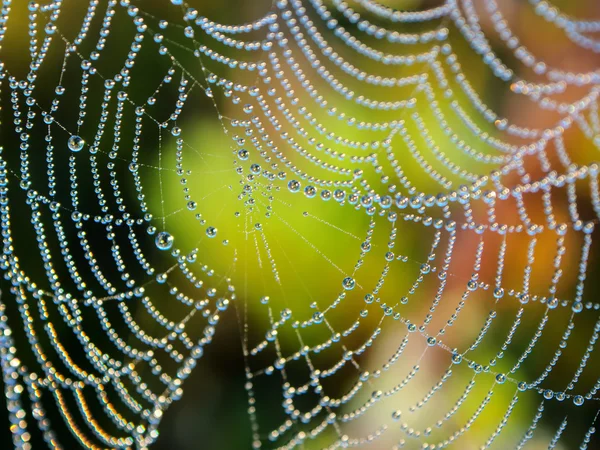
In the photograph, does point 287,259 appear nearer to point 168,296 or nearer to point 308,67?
point 168,296

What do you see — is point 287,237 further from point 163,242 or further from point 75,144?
point 75,144

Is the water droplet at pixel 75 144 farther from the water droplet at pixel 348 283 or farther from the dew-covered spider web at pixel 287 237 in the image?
the water droplet at pixel 348 283

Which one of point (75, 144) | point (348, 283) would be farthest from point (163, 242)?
point (348, 283)

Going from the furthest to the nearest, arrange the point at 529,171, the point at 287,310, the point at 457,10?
1. the point at 287,310
2. the point at 529,171
3. the point at 457,10

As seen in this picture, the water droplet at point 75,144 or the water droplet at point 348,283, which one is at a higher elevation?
the water droplet at point 75,144

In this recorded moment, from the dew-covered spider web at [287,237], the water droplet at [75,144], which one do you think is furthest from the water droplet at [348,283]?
the water droplet at [75,144]

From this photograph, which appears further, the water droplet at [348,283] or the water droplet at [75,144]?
the water droplet at [348,283]

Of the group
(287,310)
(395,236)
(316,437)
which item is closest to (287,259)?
(287,310)

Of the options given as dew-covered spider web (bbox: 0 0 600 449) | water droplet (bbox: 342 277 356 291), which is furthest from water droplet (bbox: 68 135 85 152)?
water droplet (bbox: 342 277 356 291)

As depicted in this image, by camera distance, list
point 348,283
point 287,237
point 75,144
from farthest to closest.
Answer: point 287,237 → point 348,283 → point 75,144
